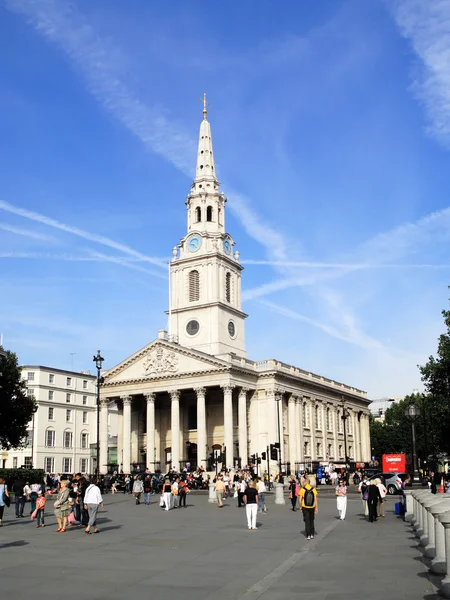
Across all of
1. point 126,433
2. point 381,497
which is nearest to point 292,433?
point 126,433

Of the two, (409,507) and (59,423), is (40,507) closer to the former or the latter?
(409,507)

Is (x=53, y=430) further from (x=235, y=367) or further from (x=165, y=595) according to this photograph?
(x=165, y=595)

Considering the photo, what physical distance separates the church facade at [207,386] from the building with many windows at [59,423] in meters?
8.13

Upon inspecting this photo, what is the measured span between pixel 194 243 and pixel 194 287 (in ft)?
18.3

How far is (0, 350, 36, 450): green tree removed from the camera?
2361 inches

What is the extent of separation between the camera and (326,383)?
310 ft

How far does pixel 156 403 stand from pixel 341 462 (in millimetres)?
25294

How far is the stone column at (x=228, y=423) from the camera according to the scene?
72312mm

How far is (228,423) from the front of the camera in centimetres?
7362

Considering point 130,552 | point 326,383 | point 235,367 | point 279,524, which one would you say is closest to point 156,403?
point 235,367

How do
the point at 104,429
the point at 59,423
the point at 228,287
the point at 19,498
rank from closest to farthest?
the point at 19,498 → the point at 104,429 → the point at 228,287 → the point at 59,423

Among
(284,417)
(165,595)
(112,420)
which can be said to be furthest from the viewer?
(112,420)

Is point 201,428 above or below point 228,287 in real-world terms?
below

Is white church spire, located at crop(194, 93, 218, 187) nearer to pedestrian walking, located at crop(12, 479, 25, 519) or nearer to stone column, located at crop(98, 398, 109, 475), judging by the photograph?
stone column, located at crop(98, 398, 109, 475)
